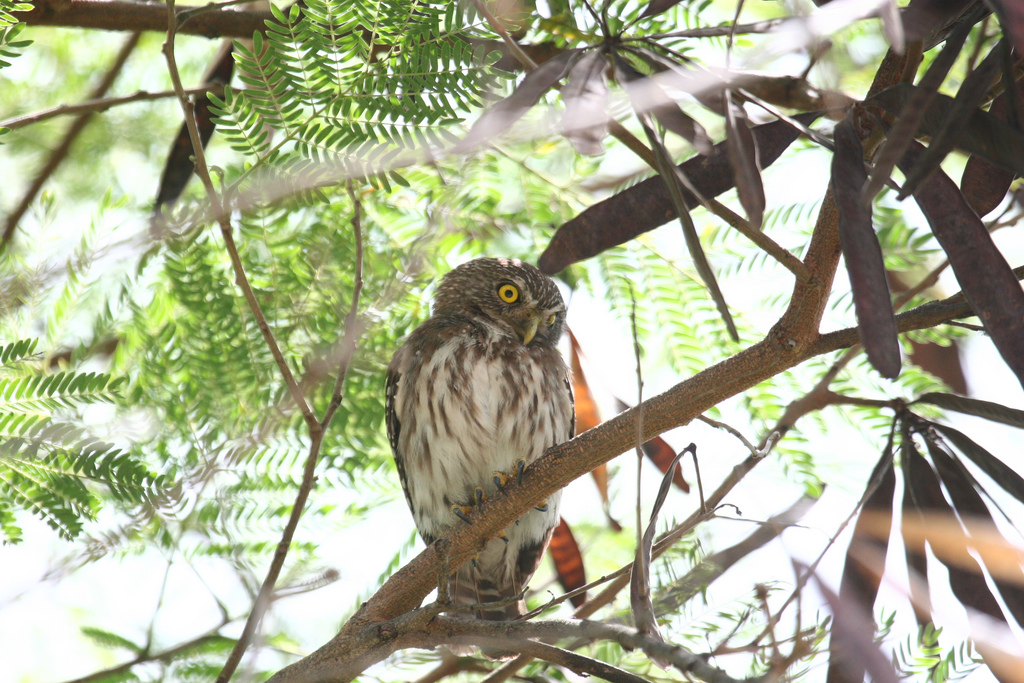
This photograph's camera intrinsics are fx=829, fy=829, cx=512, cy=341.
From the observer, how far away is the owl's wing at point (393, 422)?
11.8ft

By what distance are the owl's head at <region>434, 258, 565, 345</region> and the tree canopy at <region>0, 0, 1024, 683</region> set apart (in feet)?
0.63

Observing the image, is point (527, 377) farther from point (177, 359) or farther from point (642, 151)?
point (642, 151)

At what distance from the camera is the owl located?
3.53m

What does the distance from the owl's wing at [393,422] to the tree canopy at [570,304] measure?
3.9 inches

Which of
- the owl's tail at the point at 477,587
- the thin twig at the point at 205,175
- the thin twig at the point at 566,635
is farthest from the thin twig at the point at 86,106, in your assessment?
the owl's tail at the point at 477,587

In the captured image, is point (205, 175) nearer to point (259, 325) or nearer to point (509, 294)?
point (259, 325)

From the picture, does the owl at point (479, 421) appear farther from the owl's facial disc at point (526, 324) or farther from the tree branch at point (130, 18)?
the tree branch at point (130, 18)

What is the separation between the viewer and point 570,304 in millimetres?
3053

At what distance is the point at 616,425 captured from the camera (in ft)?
7.23

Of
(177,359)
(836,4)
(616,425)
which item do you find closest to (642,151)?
(836,4)

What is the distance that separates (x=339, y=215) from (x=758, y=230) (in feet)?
7.31

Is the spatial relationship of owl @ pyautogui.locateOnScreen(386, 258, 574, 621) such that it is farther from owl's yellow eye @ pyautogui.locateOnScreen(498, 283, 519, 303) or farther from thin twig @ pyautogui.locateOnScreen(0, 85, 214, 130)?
thin twig @ pyautogui.locateOnScreen(0, 85, 214, 130)

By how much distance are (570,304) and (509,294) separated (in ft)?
3.30

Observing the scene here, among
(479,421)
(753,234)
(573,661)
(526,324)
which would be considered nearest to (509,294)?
(526,324)
